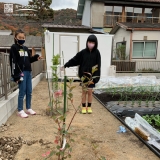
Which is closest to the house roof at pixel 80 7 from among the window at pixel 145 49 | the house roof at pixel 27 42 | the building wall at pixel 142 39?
the house roof at pixel 27 42

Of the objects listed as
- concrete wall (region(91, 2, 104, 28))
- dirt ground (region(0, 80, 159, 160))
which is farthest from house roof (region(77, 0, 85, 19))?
dirt ground (region(0, 80, 159, 160))

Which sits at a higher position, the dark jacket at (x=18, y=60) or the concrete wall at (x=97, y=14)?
the concrete wall at (x=97, y=14)

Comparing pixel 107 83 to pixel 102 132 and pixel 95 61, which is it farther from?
pixel 102 132

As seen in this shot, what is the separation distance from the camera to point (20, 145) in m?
2.07

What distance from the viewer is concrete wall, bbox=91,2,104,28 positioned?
14.3 meters

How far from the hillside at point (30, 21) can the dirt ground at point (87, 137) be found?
64.6 feet

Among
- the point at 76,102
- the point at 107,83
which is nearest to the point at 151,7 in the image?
the point at 107,83

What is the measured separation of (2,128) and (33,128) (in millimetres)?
413

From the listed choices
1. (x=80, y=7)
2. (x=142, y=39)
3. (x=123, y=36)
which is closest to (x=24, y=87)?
(x=142, y=39)

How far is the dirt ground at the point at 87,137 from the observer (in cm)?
194

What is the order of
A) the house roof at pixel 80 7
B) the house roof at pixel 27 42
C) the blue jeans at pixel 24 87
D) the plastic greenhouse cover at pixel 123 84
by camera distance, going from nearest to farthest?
the blue jeans at pixel 24 87 → the plastic greenhouse cover at pixel 123 84 → the house roof at pixel 80 7 → the house roof at pixel 27 42

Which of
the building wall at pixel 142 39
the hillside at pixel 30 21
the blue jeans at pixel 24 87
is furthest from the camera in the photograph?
→ the hillside at pixel 30 21

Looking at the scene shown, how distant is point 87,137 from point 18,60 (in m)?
1.55

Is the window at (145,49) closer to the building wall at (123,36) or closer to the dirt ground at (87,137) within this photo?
the building wall at (123,36)
